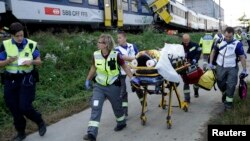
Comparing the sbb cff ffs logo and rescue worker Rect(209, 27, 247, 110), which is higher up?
the sbb cff ffs logo

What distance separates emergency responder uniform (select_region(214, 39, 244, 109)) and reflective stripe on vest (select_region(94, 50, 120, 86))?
2555 millimetres

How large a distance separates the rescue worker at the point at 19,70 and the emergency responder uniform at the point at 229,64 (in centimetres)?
363

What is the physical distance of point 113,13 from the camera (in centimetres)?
2408

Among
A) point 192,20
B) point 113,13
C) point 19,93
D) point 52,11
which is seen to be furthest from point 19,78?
point 192,20

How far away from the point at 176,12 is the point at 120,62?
33.1 meters

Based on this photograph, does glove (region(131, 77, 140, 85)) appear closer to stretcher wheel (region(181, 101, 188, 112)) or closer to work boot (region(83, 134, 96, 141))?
work boot (region(83, 134, 96, 141))

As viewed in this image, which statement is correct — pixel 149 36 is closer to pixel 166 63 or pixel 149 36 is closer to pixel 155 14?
pixel 155 14

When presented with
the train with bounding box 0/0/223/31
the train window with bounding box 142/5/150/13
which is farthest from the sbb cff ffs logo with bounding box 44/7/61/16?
the train window with bounding box 142/5/150/13

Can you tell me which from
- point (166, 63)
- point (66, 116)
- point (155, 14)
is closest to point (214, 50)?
point (166, 63)

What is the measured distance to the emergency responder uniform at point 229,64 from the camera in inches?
322

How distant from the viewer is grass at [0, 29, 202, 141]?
8.33 m

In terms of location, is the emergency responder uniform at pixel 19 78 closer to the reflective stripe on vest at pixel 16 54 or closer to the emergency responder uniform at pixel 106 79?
the reflective stripe on vest at pixel 16 54

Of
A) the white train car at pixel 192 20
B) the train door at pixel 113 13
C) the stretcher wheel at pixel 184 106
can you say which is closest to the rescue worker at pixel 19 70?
the stretcher wheel at pixel 184 106

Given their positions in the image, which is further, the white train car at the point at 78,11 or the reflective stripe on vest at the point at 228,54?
the white train car at the point at 78,11
